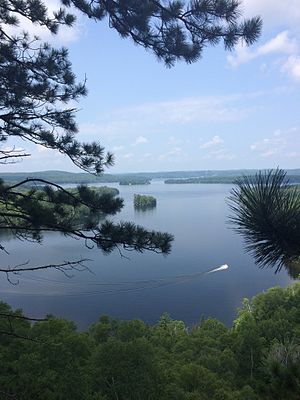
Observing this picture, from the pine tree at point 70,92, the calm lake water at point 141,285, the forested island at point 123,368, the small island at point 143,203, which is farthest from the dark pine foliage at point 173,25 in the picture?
the small island at point 143,203

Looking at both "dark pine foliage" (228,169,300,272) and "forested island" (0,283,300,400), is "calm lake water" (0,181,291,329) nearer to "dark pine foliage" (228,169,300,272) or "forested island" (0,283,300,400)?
"forested island" (0,283,300,400)

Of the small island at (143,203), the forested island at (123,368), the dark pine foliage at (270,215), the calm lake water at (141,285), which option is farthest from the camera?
the small island at (143,203)

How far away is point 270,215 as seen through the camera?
3.17 meters

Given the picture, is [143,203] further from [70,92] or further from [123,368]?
[70,92]

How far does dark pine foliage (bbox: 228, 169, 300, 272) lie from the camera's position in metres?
3.16

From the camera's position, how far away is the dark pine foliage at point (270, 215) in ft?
10.4

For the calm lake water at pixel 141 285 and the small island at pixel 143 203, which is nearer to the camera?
the calm lake water at pixel 141 285

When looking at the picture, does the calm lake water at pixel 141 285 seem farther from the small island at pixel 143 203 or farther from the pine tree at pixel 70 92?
the small island at pixel 143 203

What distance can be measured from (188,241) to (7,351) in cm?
2562

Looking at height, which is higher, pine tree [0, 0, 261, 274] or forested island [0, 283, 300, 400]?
pine tree [0, 0, 261, 274]

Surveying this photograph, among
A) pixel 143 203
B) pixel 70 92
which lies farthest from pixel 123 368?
pixel 143 203

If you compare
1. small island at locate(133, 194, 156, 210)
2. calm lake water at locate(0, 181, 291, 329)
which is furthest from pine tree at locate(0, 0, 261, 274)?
small island at locate(133, 194, 156, 210)

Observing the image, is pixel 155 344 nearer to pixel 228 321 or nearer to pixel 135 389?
pixel 135 389

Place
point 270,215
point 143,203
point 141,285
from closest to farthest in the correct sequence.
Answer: point 270,215 → point 141,285 → point 143,203
